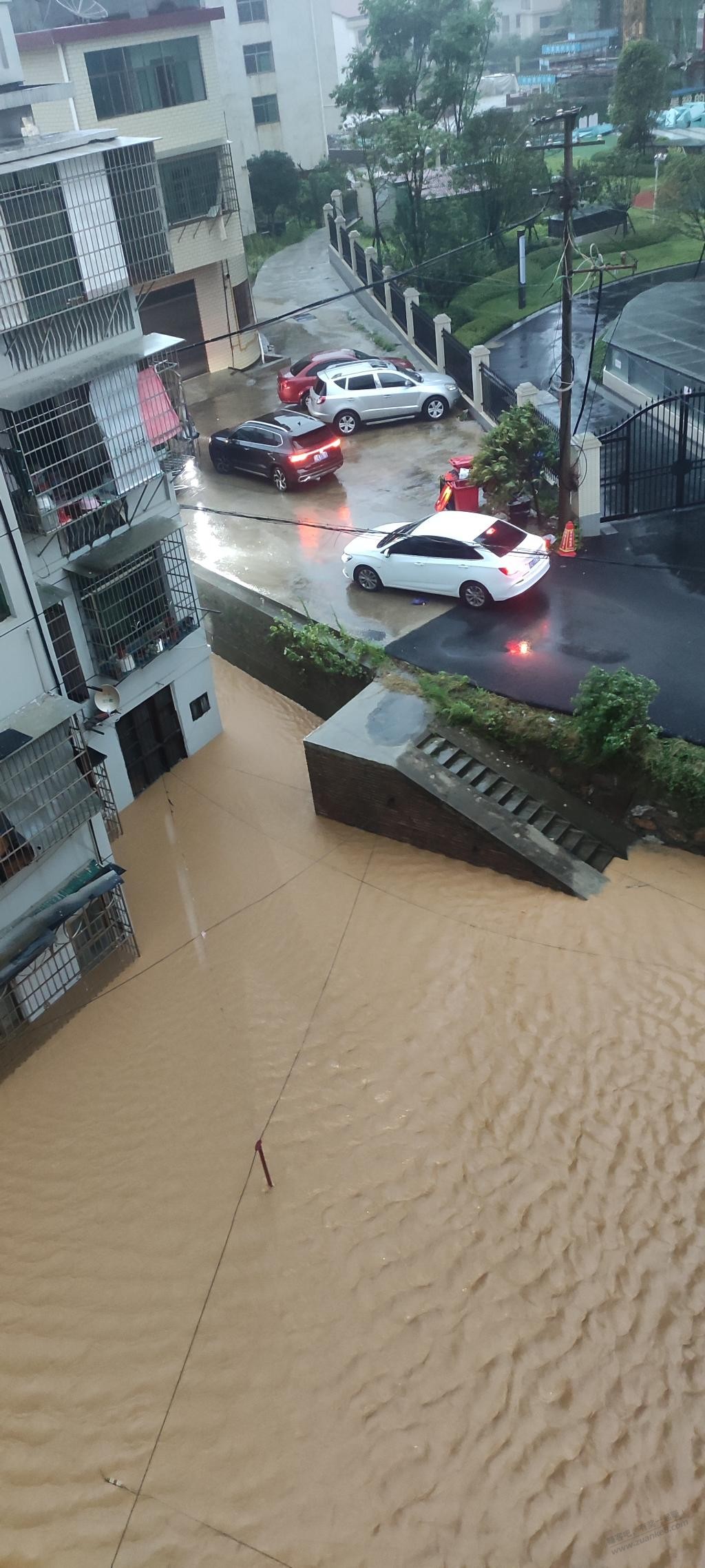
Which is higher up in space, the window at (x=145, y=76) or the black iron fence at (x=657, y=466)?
the window at (x=145, y=76)

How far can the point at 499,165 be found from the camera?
133 ft

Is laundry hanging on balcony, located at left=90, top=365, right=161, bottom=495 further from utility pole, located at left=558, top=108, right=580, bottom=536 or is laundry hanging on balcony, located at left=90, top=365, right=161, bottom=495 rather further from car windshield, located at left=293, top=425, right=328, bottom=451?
car windshield, located at left=293, top=425, right=328, bottom=451

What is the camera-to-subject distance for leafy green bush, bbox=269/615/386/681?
62.3 feet

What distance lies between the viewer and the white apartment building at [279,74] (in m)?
49.9

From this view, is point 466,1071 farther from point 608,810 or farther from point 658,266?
point 658,266

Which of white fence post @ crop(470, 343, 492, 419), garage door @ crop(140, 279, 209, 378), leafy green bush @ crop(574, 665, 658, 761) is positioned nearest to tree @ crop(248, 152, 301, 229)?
garage door @ crop(140, 279, 209, 378)

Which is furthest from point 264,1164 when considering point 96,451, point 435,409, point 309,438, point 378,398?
point 435,409

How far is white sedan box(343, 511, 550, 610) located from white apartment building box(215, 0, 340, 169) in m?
39.8

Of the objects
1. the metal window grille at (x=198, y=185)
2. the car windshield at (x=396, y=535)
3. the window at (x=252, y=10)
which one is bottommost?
the car windshield at (x=396, y=535)

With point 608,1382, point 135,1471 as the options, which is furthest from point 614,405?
point 135,1471

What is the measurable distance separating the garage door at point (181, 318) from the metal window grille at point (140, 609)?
18556 millimetres

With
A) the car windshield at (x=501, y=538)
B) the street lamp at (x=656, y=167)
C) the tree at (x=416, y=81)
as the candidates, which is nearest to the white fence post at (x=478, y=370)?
the car windshield at (x=501, y=538)

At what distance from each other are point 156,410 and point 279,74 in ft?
145

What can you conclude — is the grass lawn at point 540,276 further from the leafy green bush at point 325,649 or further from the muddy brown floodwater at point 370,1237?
the muddy brown floodwater at point 370,1237
